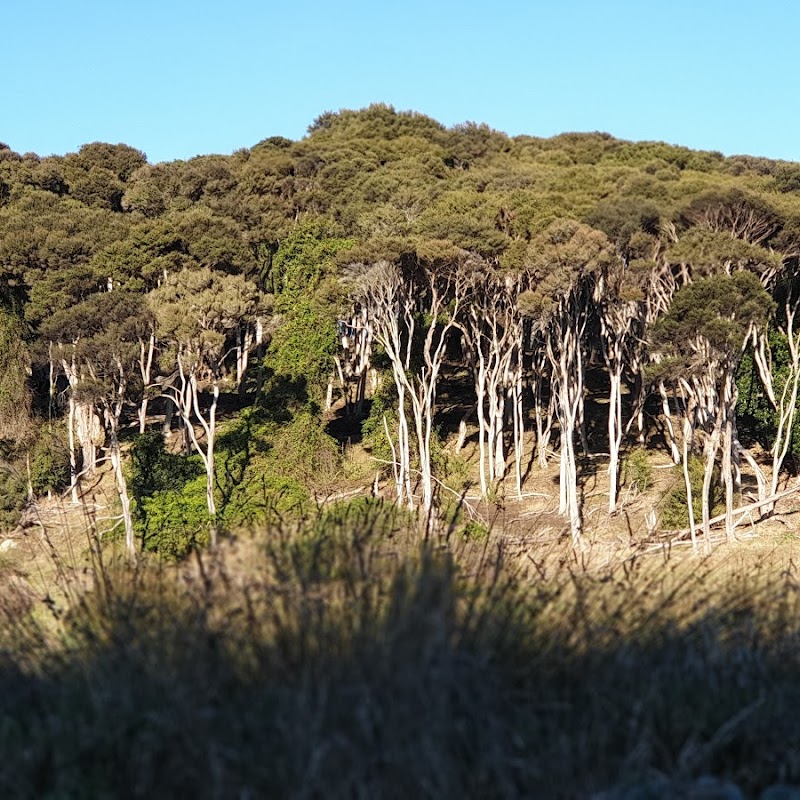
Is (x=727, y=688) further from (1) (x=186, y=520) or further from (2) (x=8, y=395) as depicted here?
(2) (x=8, y=395)

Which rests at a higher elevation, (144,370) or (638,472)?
(144,370)

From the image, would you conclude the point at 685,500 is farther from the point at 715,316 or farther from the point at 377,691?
the point at 377,691

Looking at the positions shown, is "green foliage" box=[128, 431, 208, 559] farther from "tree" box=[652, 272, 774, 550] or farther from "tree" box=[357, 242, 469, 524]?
"tree" box=[652, 272, 774, 550]

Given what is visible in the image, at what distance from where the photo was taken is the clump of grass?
3.35 m

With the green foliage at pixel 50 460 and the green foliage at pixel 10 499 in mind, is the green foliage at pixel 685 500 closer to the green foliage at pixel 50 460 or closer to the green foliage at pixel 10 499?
the green foliage at pixel 10 499

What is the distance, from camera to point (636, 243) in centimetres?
2769

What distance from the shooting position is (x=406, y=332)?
104 ft

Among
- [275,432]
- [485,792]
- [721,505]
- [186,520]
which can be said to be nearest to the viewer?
[485,792]

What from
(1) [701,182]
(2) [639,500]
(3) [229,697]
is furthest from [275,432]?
(3) [229,697]

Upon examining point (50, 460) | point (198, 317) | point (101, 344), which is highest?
point (198, 317)

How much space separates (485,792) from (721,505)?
2374 cm

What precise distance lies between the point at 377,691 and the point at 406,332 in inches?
1112

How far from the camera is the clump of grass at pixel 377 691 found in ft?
11.0

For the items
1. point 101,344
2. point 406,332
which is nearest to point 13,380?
point 101,344
